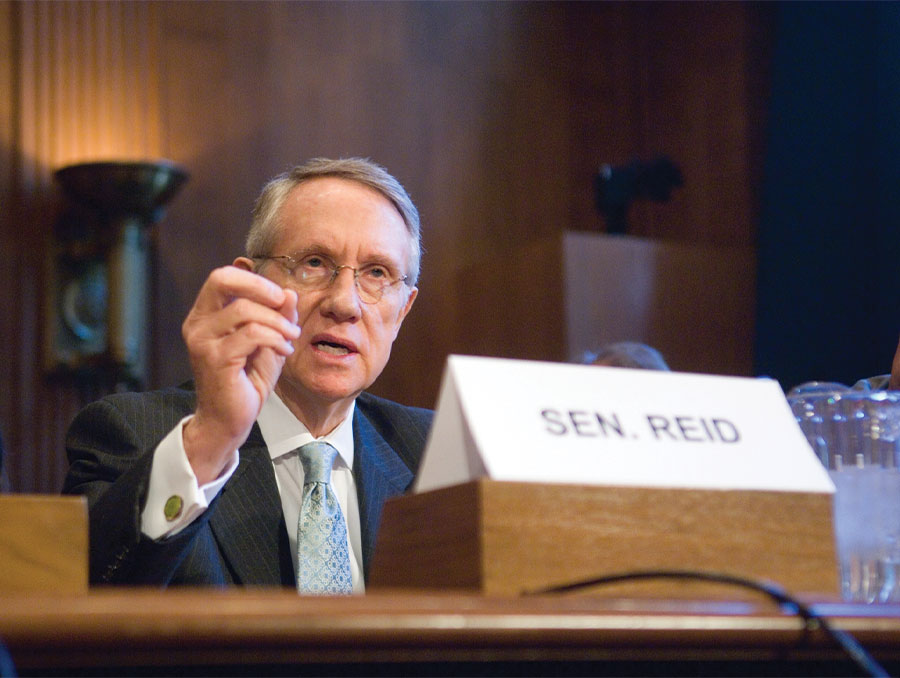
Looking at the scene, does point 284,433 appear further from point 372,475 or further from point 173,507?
point 173,507

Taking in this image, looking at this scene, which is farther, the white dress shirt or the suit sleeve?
the white dress shirt

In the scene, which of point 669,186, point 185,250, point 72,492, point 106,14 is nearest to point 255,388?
point 72,492

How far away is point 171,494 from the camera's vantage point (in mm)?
1297

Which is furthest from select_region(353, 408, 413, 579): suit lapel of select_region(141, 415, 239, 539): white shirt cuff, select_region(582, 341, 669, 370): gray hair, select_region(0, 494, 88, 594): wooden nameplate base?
select_region(582, 341, 669, 370): gray hair

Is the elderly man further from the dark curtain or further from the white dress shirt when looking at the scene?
the dark curtain

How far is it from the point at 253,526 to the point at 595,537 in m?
0.86

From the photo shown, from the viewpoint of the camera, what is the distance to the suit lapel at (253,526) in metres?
1.63

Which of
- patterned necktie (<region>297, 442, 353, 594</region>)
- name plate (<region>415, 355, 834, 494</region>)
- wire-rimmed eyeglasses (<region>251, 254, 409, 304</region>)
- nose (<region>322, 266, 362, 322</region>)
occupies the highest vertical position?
wire-rimmed eyeglasses (<region>251, 254, 409, 304</region>)

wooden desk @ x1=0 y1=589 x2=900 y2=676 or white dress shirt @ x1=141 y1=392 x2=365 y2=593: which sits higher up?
wooden desk @ x1=0 y1=589 x2=900 y2=676

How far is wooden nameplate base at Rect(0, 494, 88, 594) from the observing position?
0.89m

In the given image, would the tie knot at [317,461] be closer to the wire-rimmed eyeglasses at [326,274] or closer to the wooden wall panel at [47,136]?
the wire-rimmed eyeglasses at [326,274]

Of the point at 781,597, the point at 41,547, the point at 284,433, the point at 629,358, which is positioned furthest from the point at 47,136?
the point at 781,597

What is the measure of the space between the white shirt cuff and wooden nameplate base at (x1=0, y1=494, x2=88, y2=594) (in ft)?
1.23

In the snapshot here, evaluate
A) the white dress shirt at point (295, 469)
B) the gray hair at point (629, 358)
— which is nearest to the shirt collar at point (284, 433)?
the white dress shirt at point (295, 469)
